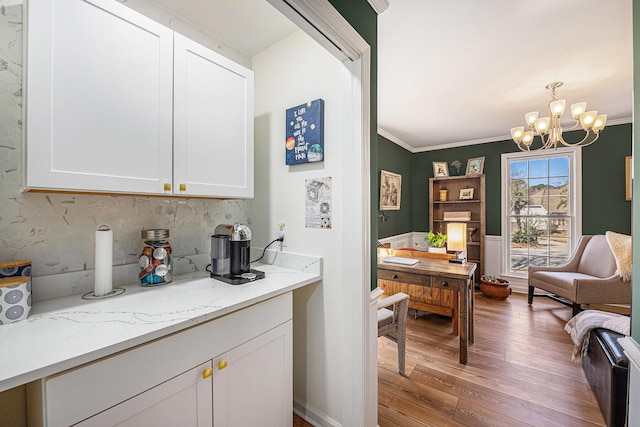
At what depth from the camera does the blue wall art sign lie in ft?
4.90

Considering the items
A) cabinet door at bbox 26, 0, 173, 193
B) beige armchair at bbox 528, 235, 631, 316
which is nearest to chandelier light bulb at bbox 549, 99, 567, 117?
beige armchair at bbox 528, 235, 631, 316

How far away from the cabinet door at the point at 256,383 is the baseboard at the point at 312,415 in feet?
0.84

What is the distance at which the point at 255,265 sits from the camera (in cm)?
179

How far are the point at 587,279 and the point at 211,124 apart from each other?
13.2 ft

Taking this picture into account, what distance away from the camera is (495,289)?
3.86m

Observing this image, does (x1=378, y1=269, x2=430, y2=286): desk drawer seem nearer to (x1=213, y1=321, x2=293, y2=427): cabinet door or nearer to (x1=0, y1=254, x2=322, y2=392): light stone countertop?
(x1=0, y1=254, x2=322, y2=392): light stone countertop

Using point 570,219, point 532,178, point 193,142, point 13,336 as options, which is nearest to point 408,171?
point 532,178

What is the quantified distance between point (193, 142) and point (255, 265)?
0.87m

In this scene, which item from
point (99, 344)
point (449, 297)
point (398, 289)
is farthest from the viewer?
point (398, 289)

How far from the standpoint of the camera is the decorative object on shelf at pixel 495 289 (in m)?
3.83

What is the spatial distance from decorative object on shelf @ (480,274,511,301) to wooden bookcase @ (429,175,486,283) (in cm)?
40

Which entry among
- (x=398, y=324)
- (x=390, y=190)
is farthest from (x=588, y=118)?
(x=398, y=324)

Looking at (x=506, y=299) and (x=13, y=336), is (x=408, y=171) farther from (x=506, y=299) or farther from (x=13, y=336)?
(x=13, y=336)

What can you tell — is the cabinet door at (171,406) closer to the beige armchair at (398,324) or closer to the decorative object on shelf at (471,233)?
Answer: the beige armchair at (398,324)
